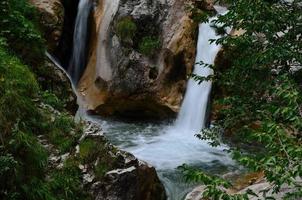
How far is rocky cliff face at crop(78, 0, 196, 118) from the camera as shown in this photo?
38.5ft

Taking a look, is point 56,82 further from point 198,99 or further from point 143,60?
point 198,99

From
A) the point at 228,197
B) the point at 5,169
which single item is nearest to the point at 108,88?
the point at 5,169

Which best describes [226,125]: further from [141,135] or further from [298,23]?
[141,135]

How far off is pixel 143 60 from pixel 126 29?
900mm

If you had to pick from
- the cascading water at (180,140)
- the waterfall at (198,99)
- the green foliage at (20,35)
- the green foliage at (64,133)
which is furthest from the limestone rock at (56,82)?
the waterfall at (198,99)

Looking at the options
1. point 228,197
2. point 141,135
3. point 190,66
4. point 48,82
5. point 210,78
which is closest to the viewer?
point 228,197

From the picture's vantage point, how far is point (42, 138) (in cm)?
574

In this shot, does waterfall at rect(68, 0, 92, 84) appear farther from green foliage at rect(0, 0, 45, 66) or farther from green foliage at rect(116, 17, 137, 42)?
green foliage at rect(0, 0, 45, 66)

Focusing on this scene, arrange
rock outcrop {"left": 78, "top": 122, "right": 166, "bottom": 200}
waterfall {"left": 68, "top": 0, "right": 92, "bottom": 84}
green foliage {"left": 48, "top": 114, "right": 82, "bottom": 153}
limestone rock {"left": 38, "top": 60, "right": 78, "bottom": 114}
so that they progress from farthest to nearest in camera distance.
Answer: waterfall {"left": 68, "top": 0, "right": 92, "bottom": 84} → limestone rock {"left": 38, "top": 60, "right": 78, "bottom": 114} → green foliage {"left": 48, "top": 114, "right": 82, "bottom": 153} → rock outcrop {"left": 78, "top": 122, "right": 166, "bottom": 200}

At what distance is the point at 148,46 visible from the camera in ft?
38.9

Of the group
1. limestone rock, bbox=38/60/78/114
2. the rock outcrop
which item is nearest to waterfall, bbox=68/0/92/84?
limestone rock, bbox=38/60/78/114

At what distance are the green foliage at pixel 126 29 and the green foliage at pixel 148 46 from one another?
0.35 meters

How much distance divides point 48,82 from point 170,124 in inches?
166

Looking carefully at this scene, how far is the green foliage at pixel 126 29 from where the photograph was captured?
39.3 ft
